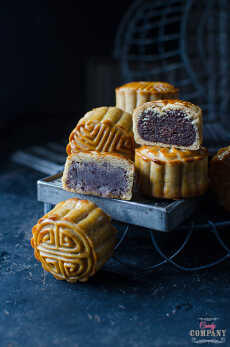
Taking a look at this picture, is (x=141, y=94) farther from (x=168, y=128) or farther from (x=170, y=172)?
(x=170, y=172)

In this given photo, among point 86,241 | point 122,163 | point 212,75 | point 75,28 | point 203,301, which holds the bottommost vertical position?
point 203,301

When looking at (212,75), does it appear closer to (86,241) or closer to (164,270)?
(164,270)

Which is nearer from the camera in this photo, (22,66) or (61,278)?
(61,278)

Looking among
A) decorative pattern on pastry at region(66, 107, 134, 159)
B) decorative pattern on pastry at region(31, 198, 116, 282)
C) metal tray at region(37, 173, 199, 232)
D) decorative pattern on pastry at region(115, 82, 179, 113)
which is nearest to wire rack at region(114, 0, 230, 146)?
decorative pattern on pastry at region(115, 82, 179, 113)

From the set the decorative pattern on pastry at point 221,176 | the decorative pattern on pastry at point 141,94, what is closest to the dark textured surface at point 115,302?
the decorative pattern on pastry at point 221,176

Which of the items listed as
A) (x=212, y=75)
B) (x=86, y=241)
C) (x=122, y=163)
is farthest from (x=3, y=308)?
(x=212, y=75)

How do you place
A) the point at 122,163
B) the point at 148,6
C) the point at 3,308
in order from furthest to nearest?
1. the point at 148,6
2. the point at 122,163
3. the point at 3,308

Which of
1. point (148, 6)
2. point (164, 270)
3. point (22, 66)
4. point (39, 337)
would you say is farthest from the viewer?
point (22, 66)

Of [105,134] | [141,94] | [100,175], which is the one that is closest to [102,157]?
[100,175]

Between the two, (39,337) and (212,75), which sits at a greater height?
(212,75)

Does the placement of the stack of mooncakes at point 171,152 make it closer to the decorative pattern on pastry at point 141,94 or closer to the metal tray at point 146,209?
the metal tray at point 146,209
